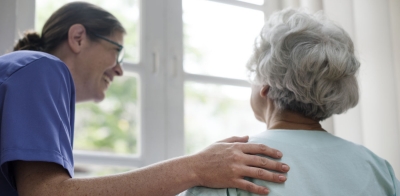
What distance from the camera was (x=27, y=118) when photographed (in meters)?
1.38

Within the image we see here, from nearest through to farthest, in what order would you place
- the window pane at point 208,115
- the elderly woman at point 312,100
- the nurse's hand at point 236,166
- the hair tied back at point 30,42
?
the nurse's hand at point 236,166, the elderly woman at point 312,100, the hair tied back at point 30,42, the window pane at point 208,115

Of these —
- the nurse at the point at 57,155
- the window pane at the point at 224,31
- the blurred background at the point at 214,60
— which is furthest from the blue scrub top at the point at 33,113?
the window pane at the point at 224,31

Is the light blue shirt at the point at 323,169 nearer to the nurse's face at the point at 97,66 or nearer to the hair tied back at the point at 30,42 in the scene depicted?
the nurse's face at the point at 97,66

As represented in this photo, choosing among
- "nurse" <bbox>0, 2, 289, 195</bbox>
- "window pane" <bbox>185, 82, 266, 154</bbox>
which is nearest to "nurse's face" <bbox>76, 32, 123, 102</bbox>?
"nurse" <bbox>0, 2, 289, 195</bbox>

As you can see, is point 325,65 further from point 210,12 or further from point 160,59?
point 210,12

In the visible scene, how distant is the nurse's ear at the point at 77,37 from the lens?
1991mm

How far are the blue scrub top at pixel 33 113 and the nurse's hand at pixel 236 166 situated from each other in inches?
14.8

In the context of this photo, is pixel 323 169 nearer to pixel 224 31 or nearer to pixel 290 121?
pixel 290 121

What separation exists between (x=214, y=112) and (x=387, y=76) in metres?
7.93

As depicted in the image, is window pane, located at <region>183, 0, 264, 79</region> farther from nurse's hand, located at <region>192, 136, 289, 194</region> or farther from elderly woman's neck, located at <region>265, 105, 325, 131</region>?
nurse's hand, located at <region>192, 136, 289, 194</region>

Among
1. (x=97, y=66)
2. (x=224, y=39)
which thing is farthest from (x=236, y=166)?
(x=224, y=39)

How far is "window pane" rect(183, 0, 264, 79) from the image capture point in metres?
2.78

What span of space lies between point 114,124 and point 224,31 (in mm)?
7437

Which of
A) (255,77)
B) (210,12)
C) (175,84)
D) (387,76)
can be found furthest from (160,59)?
(387,76)
